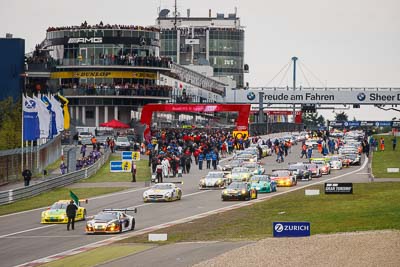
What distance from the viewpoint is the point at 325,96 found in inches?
5881

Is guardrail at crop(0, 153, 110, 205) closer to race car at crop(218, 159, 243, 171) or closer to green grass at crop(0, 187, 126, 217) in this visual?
green grass at crop(0, 187, 126, 217)

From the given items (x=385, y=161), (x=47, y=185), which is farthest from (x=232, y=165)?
(x=385, y=161)

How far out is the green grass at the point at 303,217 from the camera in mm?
37531

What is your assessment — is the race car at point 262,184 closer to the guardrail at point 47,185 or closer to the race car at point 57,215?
the guardrail at point 47,185

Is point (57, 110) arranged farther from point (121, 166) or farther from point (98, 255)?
point (98, 255)

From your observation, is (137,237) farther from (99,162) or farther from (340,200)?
(99,162)

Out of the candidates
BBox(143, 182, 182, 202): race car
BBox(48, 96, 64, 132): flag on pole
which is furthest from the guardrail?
BBox(143, 182, 182, 202): race car

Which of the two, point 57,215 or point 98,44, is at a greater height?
point 98,44

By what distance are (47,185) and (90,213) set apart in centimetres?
1205

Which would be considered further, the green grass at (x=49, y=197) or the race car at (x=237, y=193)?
the race car at (x=237, y=193)

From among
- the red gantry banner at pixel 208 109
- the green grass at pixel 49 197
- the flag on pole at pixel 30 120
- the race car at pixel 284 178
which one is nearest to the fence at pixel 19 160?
the flag on pole at pixel 30 120

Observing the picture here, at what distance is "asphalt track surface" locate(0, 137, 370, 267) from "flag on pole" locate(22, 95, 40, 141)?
22.7 feet

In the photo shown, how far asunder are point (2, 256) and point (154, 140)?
58565 millimetres

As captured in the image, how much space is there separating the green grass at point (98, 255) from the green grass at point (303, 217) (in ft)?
6.03
